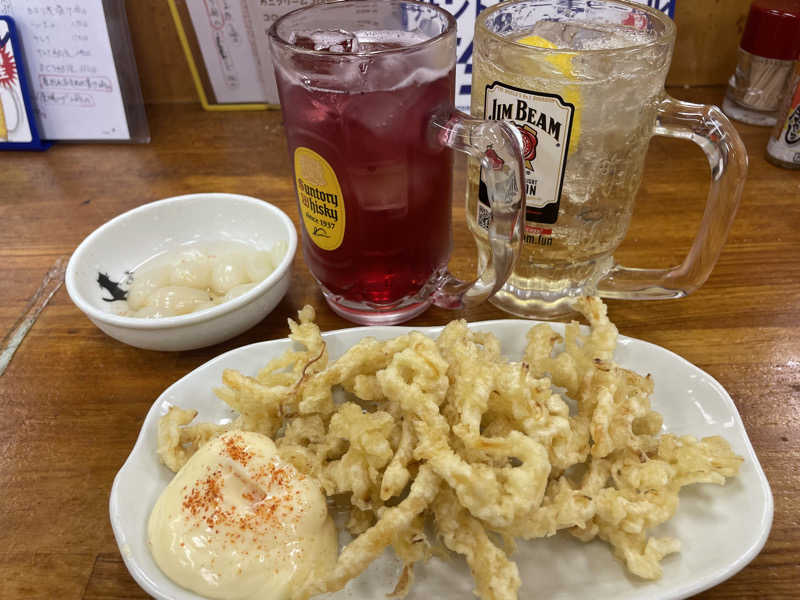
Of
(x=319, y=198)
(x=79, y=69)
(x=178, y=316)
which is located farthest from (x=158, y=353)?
(x=79, y=69)

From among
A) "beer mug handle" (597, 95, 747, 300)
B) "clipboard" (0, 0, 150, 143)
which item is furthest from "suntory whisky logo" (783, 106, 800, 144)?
"clipboard" (0, 0, 150, 143)

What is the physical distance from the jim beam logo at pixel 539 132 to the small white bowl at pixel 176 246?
0.42m

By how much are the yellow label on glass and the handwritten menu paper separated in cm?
101

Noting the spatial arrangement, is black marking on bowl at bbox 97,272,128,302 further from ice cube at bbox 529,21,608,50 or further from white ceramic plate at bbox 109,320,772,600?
ice cube at bbox 529,21,608,50

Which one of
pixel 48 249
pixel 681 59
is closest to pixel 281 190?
pixel 48 249

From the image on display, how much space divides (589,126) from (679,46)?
1204 mm

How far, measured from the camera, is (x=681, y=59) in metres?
1.87

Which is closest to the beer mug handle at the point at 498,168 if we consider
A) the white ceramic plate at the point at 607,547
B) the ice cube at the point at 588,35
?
the ice cube at the point at 588,35

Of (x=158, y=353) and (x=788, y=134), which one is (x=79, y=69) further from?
(x=788, y=134)

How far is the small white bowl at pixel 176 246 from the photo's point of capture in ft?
3.14

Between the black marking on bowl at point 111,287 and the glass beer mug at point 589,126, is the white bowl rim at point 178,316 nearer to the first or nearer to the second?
the black marking on bowl at point 111,287

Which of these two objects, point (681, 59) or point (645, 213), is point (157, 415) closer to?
point (645, 213)

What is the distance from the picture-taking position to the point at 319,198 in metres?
0.95

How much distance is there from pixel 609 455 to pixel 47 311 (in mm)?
1046
